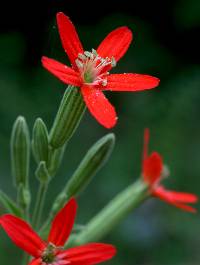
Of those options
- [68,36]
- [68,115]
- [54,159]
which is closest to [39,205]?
[54,159]

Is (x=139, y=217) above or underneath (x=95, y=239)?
underneath

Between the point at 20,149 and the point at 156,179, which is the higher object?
the point at 20,149

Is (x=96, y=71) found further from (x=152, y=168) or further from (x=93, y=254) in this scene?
(x=152, y=168)

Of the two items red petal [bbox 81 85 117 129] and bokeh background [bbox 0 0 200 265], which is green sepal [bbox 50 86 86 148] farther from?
bokeh background [bbox 0 0 200 265]

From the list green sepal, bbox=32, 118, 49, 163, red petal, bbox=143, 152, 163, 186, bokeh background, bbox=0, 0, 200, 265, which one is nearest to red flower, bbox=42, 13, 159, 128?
green sepal, bbox=32, 118, 49, 163

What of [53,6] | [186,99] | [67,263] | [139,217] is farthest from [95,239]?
[53,6]

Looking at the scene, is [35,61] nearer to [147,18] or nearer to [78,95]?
[147,18]

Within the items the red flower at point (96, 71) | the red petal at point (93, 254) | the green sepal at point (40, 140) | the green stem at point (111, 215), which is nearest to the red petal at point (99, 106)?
the red flower at point (96, 71)
